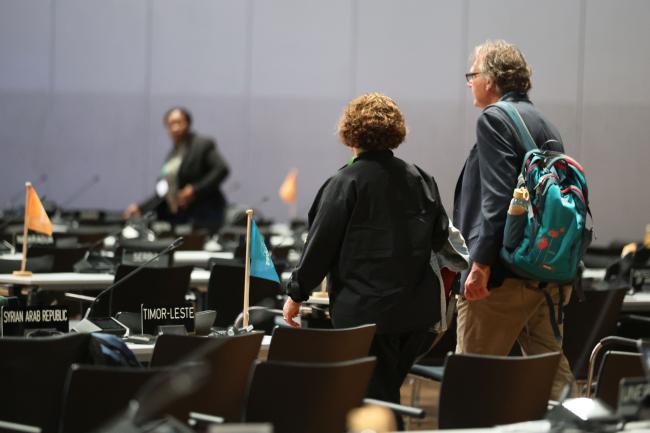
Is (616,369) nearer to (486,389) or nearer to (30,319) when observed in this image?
(486,389)

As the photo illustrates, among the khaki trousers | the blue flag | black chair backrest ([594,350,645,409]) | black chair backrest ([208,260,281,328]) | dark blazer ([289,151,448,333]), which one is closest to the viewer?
black chair backrest ([594,350,645,409])

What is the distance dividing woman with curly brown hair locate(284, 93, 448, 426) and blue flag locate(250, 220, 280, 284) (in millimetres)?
357

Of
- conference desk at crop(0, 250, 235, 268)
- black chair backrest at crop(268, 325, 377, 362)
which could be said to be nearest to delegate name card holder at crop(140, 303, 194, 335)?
black chair backrest at crop(268, 325, 377, 362)

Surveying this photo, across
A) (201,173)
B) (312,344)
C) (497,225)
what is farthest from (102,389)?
(201,173)

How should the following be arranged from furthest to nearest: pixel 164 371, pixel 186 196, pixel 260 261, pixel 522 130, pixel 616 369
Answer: pixel 186 196
pixel 260 261
pixel 522 130
pixel 616 369
pixel 164 371

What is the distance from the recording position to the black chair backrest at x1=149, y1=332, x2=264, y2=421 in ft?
10.5

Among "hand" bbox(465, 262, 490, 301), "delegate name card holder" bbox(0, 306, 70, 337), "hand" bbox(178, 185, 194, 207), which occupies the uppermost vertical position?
"hand" bbox(465, 262, 490, 301)

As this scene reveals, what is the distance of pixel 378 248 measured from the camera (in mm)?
3904

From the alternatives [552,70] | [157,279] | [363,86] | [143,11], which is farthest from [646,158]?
[157,279]

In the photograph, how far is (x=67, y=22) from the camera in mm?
13906

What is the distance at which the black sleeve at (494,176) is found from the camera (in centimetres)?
407

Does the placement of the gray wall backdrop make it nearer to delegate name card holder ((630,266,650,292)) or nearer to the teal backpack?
delegate name card holder ((630,266,650,292))

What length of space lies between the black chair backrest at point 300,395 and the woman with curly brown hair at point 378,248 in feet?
3.09

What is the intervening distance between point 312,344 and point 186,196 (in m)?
6.41
